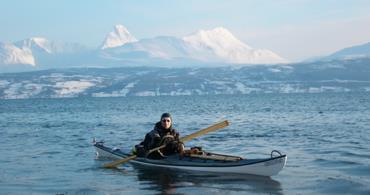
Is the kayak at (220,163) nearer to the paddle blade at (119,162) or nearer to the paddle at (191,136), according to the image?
the paddle blade at (119,162)

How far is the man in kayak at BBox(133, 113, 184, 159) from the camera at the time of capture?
20.1 m

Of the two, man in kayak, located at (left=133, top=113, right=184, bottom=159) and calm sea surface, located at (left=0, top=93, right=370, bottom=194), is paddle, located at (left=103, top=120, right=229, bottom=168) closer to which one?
man in kayak, located at (left=133, top=113, right=184, bottom=159)

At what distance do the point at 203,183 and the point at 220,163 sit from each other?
147 centimetres

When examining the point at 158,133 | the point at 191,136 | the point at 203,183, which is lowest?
the point at 203,183

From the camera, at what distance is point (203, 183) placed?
713 inches

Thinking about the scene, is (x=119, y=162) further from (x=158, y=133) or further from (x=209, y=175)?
(x=209, y=175)

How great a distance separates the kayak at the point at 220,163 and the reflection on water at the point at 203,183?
0.59 feet

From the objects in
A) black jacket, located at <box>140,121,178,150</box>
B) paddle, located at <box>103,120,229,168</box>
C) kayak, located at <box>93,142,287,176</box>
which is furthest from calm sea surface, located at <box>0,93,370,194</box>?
black jacket, located at <box>140,121,178,150</box>

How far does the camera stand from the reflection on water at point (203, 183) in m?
16.9

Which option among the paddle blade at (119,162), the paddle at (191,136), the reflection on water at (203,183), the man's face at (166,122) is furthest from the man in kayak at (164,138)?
the paddle blade at (119,162)

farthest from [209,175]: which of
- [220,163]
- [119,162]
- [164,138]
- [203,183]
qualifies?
[119,162]

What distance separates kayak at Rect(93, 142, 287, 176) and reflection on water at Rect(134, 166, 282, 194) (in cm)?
18

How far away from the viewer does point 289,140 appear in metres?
31.2

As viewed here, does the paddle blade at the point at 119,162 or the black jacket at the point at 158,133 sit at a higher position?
the black jacket at the point at 158,133
